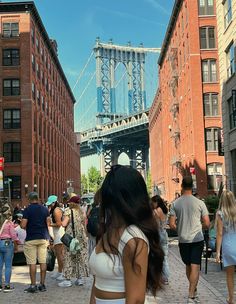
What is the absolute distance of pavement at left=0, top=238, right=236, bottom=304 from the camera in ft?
27.6

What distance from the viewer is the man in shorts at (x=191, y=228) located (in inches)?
307

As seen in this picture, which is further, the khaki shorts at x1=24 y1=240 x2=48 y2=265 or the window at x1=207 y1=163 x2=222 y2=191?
the window at x1=207 y1=163 x2=222 y2=191

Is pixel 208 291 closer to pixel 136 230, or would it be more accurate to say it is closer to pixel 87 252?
pixel 87 252

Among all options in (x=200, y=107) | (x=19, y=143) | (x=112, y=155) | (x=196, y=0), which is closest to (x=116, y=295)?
(x=200, y=107)

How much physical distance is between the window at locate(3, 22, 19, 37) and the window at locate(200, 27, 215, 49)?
20426mm

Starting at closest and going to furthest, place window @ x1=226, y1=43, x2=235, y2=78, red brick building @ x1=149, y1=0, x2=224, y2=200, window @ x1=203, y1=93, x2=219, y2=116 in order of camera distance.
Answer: window @ x1=226, y1=43, x2=235, y2=78 → red brick building @ x1=149, y1=0, x2=224, y2=200 → window @ x1=203, y1=93, x2=219, y2=116

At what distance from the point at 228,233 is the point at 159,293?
5.92ft

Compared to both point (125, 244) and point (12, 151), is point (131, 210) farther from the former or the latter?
point (12, 151)

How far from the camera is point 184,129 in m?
51.6

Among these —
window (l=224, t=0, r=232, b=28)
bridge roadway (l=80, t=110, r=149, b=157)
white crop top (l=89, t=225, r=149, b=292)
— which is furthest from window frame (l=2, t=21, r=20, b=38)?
bridge roadway (l=80, t=110, r=149, b=157)

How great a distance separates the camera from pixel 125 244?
2535 mm

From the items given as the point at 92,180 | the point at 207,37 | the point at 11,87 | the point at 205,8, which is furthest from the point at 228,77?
the point at 92,180

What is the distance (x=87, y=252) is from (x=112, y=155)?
117517 mm

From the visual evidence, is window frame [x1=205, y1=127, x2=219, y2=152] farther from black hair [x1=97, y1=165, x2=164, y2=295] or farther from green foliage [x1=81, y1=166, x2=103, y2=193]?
green foliage [x1=81, y1=166, x2=103, y2=193]
